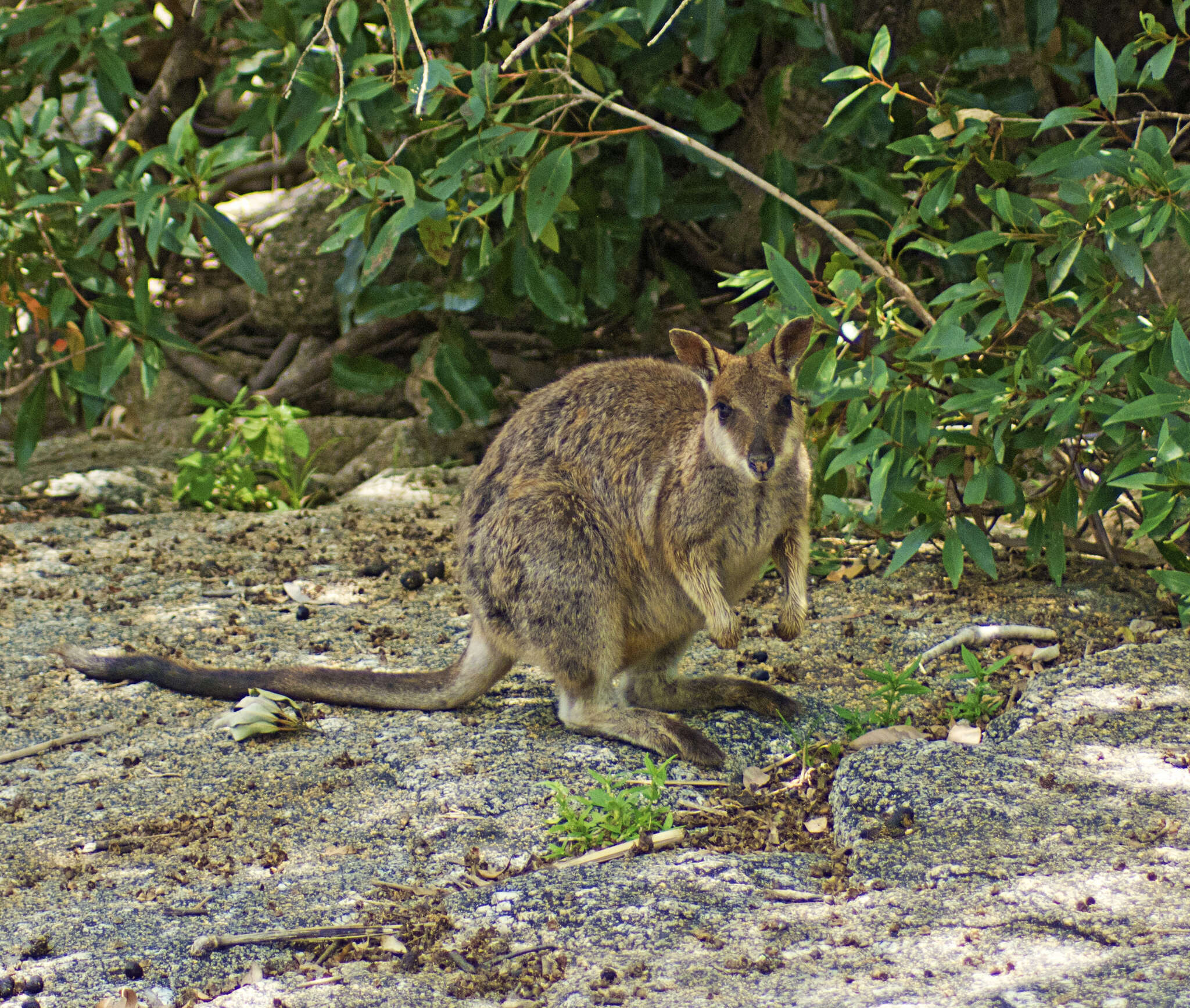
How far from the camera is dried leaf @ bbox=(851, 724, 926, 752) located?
351 cm

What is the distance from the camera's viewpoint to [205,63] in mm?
7816

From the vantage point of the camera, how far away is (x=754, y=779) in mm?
3490

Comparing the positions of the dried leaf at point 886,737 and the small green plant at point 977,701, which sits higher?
the small green plant at point 977,701

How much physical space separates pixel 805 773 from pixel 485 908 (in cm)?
111

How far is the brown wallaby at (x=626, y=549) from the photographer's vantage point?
11.9ft

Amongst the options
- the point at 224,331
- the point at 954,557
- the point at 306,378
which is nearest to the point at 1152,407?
the point at 954,557

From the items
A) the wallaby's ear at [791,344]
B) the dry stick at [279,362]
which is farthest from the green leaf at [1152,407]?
the dry stick at [279,362]

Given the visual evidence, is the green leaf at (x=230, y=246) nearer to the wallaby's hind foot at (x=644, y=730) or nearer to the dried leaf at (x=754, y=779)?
the wallaby's hind foot at (x=644, y=730)

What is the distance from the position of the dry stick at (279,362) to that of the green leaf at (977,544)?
5330 millimetres

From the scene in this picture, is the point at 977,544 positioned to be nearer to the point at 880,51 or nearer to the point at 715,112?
the point at 880,51

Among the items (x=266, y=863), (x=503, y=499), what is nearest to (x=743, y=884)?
(x=266, y=863)

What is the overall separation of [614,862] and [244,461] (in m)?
4.12

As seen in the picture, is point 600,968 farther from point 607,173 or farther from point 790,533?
point 607,173

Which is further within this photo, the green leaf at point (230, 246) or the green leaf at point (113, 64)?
the green leaf at point (113, 64)
